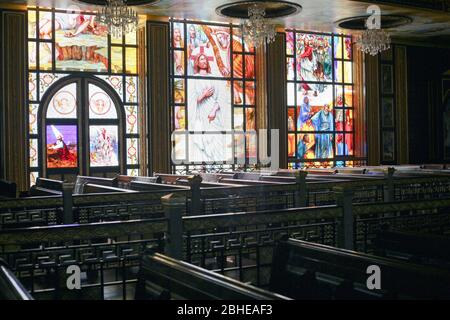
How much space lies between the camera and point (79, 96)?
44.4 feet

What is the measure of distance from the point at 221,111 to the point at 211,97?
0.44 meters

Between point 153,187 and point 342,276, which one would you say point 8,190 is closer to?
point 153,187

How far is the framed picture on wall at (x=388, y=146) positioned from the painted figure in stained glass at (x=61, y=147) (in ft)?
29.3

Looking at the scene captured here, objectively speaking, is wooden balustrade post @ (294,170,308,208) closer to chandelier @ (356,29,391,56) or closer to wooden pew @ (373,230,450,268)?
wooden pew @ (373,230,450,268)

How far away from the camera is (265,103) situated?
15.4 m

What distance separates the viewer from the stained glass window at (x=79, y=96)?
13031 mm

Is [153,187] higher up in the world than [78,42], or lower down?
lower down

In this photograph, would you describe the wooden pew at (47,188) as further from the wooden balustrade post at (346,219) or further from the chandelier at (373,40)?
the chandelier at (373,40)

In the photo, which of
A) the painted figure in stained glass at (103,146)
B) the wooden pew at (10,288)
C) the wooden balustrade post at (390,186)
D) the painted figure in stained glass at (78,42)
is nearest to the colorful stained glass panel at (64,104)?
the painted figure in stained glass at (78,42)

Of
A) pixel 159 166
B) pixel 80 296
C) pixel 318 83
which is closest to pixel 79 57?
pixel 159 166

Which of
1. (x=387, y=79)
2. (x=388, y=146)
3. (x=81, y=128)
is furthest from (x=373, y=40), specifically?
(x=81, y=128)

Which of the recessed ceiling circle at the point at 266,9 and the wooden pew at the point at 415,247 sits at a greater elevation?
the recessed ceiling circle at the point at 266,9
